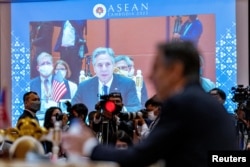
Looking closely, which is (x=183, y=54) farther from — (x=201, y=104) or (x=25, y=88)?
(x=25, y=88)

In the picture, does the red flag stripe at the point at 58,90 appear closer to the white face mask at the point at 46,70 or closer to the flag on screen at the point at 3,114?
the white face mask at the point at 46,70

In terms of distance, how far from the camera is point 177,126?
4.59 ft

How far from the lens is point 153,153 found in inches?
54.7

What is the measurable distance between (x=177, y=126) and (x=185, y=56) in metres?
0.17

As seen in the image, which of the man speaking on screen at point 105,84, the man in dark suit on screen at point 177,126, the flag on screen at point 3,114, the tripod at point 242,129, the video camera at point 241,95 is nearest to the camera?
the man in dark suit on screen at point 177,126

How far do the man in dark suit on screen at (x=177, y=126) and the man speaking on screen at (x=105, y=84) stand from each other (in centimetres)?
475

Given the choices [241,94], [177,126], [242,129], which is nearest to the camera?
[177,126]

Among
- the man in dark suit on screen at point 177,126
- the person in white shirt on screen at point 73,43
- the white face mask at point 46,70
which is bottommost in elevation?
the man in dark suit on screen at point 177,126

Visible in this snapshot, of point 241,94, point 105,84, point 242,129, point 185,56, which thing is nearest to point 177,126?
point 185,56

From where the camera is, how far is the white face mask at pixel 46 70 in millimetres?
6406

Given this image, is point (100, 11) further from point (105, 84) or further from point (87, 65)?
point (105, 84)

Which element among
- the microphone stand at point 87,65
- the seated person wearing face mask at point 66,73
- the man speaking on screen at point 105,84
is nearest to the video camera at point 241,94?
the man speaking on screen at point 105,84

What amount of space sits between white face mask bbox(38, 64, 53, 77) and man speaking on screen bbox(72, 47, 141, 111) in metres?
0.35

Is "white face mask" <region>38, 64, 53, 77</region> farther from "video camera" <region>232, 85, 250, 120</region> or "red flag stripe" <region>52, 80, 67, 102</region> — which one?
"video camera" <region>232, 85, 250, 120</region>
